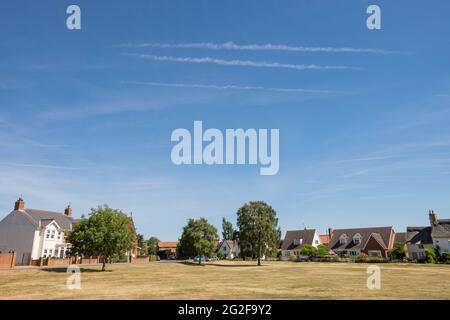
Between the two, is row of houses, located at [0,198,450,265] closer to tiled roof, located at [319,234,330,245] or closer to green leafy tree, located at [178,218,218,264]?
tiled roof, located at [319,234,330,245]

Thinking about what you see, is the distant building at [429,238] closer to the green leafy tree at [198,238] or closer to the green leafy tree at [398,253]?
the green leafy tree at [398,253]

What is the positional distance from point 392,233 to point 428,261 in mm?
20623

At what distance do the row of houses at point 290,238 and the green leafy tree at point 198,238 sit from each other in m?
12.8

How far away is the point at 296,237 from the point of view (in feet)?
344

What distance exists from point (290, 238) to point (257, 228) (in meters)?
44.7

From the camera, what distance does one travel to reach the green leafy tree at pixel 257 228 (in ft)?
214

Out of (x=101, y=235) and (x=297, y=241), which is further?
(x=297, y=241)

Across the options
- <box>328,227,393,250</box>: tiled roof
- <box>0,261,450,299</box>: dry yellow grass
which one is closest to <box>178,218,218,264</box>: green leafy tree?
<box>0,261,450,299</box>: dry yellow grass

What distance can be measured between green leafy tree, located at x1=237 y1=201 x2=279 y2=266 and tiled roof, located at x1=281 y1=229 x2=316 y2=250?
1498 inches

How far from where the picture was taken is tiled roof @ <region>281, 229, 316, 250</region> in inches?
4003

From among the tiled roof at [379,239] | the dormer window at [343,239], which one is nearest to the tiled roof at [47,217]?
the dormer window at [343,239]

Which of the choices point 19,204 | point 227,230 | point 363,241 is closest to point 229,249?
point 227,230

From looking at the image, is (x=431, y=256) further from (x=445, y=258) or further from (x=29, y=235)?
(x=29, y=235)
